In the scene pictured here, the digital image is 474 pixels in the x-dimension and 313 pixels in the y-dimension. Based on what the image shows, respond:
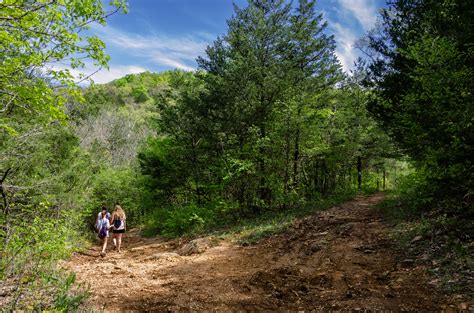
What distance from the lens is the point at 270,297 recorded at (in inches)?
212

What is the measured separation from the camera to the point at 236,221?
48.7 ft

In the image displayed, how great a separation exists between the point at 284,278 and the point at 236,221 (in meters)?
8.69

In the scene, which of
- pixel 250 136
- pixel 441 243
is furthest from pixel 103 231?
pixel 441 243

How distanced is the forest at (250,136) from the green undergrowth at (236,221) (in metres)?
0.12

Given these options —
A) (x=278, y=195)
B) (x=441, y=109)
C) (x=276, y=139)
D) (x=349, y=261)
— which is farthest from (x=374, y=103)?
(x=349, y=261)

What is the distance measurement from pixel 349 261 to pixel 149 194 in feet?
51.4

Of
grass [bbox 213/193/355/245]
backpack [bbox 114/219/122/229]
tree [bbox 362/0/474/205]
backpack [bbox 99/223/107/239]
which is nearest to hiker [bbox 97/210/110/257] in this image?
backpack [bbox 99/223/107/239]

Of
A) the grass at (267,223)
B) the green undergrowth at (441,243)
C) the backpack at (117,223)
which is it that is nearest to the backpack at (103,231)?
the backpack at (117,223)

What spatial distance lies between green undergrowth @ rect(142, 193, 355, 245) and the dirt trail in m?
2.12

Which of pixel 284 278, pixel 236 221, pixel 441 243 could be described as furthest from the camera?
pixel 236 221

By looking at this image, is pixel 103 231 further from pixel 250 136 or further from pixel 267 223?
pixel 250 136

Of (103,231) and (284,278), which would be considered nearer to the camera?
(284,278)

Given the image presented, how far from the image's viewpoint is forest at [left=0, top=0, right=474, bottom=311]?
220 inches

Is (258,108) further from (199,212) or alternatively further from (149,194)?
(149,194)
